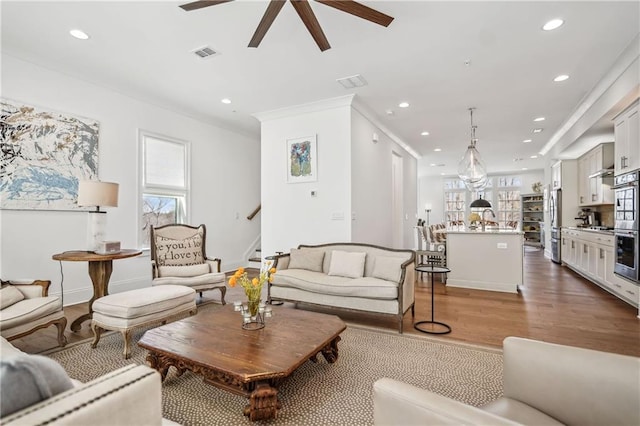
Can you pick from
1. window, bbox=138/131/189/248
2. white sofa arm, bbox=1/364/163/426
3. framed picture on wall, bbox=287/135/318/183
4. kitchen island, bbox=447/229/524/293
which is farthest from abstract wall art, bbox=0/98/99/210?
kitchen island, bbox=447/229/524/293

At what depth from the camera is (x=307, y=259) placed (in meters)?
4.23

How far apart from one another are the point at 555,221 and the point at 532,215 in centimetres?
562

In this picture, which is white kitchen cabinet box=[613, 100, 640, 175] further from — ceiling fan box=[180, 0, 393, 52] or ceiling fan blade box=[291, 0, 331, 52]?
ceiling fan blade box=[291, 0, 331, 52]

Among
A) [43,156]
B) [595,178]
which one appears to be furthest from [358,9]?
[595,178]

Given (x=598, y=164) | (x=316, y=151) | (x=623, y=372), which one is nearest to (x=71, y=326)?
(x=316, y=151)

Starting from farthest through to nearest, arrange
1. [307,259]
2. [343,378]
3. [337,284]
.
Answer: [307,259]
[337,284]
[343,378]

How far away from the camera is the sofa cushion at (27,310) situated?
7.93 feet

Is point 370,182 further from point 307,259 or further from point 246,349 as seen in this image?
point 246,349

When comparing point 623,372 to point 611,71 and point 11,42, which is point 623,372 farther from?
point 11,42

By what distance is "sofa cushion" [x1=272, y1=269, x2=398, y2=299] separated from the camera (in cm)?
330

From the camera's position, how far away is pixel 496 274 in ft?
16.5

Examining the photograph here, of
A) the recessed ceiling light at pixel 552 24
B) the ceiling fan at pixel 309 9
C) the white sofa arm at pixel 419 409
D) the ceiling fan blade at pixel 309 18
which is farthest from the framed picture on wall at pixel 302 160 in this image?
the white sofa arm at pixel 419 409

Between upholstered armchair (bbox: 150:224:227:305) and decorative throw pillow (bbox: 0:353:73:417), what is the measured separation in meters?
3.17

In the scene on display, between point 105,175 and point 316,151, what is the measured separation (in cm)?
309
